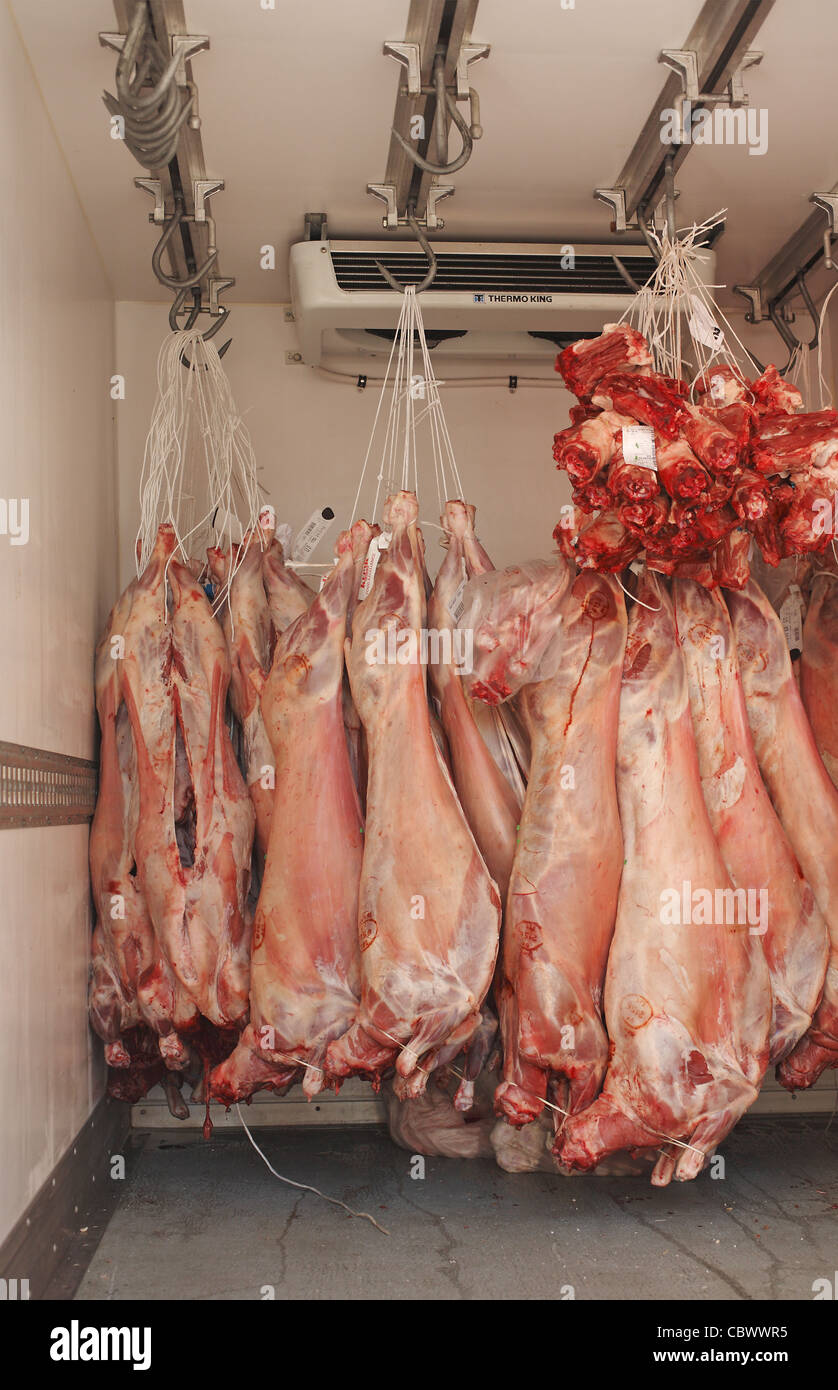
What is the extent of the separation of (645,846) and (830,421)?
41.1 inches

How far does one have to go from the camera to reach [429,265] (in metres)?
3.25

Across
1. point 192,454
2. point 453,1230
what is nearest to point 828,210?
point 192,454

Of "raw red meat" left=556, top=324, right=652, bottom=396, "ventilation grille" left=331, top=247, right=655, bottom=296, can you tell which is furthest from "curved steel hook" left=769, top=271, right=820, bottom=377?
"raw red meat" left=556, top=324, right=652, bottom=396

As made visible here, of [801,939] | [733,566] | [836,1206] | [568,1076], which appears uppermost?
[733,566]

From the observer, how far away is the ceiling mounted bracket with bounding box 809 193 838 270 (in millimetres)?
3277

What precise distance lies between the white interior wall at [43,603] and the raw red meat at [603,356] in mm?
1246

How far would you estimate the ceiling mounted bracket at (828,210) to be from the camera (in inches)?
129

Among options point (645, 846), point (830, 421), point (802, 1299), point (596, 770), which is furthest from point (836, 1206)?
point (830, 421)

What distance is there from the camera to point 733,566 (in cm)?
271

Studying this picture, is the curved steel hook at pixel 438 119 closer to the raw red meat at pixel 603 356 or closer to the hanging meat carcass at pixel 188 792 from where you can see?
the raw red meat at pixel 603 356

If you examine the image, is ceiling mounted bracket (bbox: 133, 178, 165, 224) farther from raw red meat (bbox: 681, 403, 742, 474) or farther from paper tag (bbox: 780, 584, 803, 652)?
paper tag (bbox: 780, 584, 803, 652)

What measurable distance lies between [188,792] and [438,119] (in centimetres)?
183

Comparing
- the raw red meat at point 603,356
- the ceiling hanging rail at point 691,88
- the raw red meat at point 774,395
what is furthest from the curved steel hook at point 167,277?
the raw red meat at point 774,395
